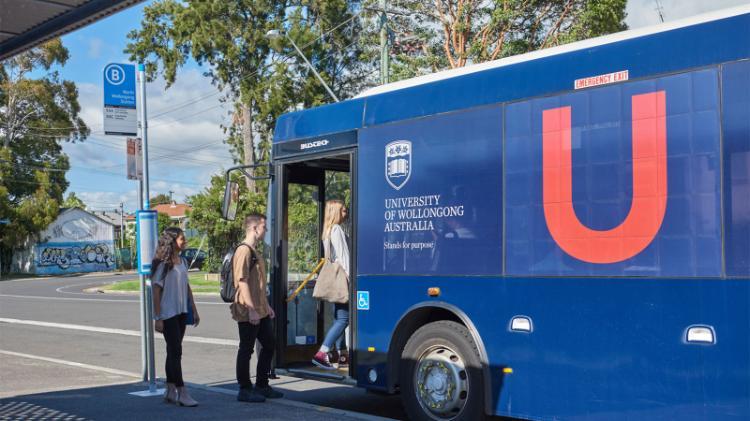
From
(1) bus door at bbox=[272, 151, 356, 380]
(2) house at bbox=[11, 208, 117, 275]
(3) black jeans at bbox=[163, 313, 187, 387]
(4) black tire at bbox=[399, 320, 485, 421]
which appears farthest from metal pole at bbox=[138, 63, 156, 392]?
(2) house at bbox=[11, 208, 117, 275]

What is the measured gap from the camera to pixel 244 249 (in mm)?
8398

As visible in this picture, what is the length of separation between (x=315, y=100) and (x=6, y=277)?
3497 centimetres

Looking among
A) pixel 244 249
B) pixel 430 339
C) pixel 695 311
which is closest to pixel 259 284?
pixel 244 249

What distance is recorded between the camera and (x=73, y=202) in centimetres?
7806

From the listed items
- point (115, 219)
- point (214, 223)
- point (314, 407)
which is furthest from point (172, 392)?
point (115, 219)

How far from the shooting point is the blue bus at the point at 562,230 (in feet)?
18.4

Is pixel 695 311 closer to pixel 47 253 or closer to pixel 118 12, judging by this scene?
pixel 118 12

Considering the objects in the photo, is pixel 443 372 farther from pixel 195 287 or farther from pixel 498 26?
pixel 195 287

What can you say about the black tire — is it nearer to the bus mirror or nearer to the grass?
the bus mirror

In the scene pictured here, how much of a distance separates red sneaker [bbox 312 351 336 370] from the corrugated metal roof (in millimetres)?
3797

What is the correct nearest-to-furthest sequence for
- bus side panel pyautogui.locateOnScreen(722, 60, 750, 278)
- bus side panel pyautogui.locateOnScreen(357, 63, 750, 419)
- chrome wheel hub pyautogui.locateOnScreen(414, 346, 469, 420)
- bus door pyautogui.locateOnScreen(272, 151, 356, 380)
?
bus side panel pyautogui.locateOnScreen(722, 60, 750, 278), bus side panel pyautogui.locateOnScreen(357, 63, 750, 419), chrome wheel hub pyautogui.locateOnScreen(414, 346, 469, 420), bus door pyautogui.locateOnScreen(272, 151, 356, 380)

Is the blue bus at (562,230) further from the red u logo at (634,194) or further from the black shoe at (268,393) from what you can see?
the black shoe at (268,393)

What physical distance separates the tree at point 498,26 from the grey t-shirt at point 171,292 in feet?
58.9

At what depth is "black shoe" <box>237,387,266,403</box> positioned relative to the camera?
28.1ft
